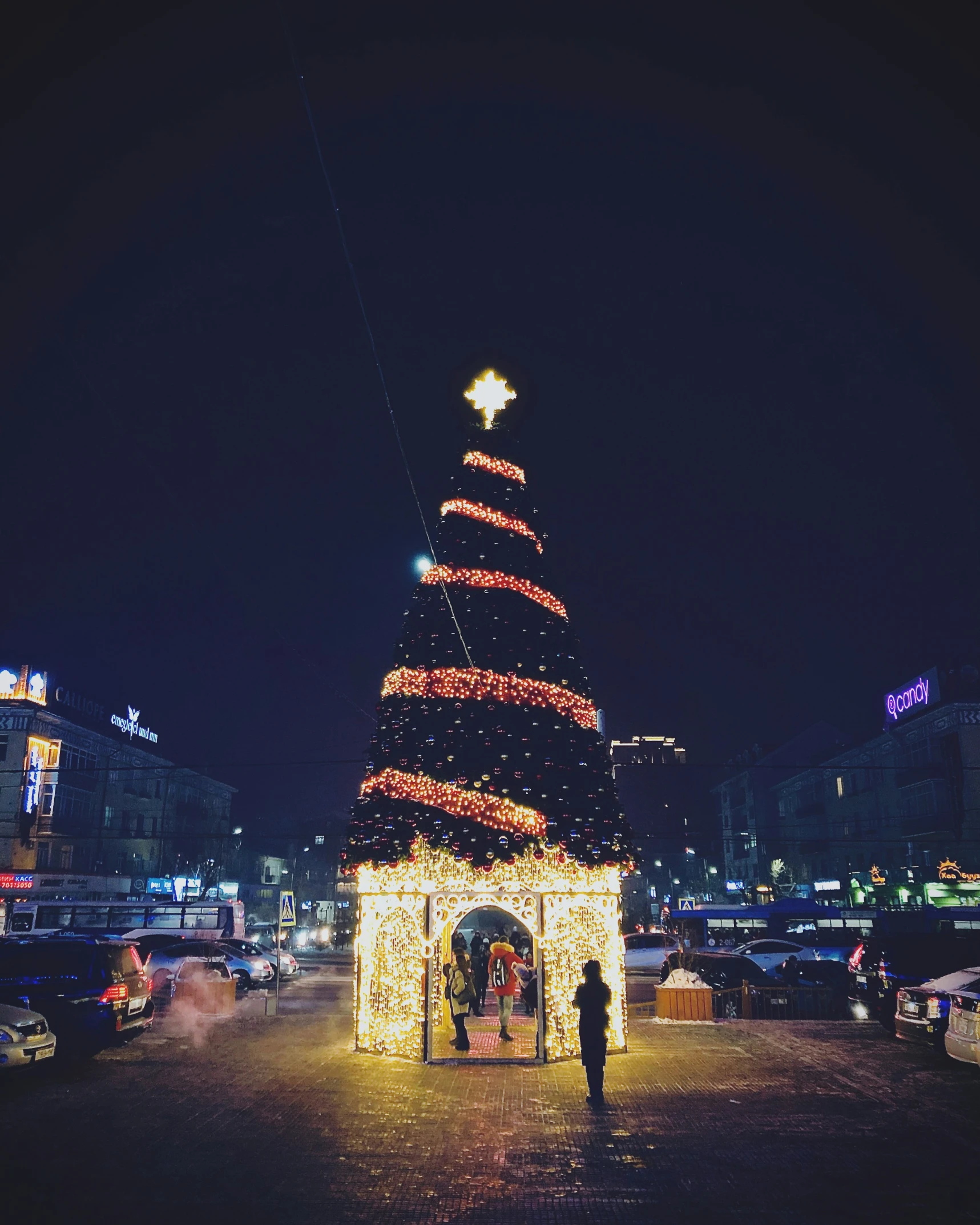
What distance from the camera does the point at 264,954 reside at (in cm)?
2789

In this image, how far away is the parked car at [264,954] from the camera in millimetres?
27078

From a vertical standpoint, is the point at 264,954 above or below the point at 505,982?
below

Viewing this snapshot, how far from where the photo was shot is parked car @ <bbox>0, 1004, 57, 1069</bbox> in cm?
1088

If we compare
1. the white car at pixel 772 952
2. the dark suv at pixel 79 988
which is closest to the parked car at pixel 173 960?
the dark suv at pixel 79 988

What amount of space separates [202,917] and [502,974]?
802 inches

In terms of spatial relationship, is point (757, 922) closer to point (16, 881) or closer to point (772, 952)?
point (772, 952)

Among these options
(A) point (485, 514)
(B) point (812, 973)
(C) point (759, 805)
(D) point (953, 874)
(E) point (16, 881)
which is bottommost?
(B) point (812, 973)

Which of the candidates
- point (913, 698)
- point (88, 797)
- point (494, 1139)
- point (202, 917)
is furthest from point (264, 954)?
point (913, 698)

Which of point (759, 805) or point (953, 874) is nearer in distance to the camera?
point (953, 874)

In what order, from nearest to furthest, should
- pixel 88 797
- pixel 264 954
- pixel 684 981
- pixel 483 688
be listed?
pixel 483 688, pixel 684 981, pixel 264 954, pixel 88 797

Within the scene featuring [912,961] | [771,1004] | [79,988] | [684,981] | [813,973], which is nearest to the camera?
[79,988]

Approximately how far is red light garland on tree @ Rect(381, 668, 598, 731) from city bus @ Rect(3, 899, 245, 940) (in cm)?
2044

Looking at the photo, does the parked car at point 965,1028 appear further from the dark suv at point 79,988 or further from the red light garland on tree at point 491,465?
the dark suv at point 79,988

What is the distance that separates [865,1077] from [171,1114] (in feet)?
28.0
